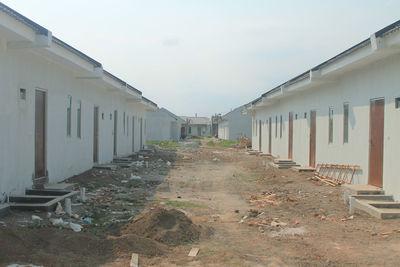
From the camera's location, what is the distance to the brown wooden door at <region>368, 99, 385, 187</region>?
9.32 m

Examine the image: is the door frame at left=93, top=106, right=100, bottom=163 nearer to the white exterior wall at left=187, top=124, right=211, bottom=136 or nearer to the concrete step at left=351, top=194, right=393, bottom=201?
the concrete step at left=351, top=194, right=393, bottom=201

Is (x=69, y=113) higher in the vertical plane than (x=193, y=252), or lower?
higher

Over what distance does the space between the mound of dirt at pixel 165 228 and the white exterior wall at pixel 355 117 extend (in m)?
4.98

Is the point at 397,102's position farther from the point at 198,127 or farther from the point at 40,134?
the point at 198,127

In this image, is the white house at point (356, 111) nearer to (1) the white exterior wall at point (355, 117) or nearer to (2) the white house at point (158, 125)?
(1) the white exterior wall at point (355, 117)

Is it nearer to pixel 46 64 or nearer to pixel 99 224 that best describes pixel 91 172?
pixel 46 64

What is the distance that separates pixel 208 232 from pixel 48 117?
590cm

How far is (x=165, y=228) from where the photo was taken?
6.41 metres

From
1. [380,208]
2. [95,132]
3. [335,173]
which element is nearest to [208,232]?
[380,208]

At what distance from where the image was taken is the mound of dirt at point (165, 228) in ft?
20.0

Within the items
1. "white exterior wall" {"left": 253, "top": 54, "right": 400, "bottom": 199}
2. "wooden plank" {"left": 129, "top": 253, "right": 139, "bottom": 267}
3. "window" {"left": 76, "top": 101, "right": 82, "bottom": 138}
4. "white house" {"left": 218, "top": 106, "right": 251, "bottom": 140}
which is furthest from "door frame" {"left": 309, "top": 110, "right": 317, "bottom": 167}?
"white house" {"left": 218, "top": 106, "right": 251, "bottom": 140}

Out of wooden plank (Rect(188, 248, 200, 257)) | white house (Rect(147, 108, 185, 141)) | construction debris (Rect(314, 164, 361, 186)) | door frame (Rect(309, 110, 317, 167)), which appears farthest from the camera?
white house (Rect(147, 108, 185, 141))

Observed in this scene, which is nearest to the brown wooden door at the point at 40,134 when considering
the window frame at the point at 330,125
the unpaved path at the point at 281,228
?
the unpaved path at the point at 281,228

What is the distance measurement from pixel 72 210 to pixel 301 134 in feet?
38.9
